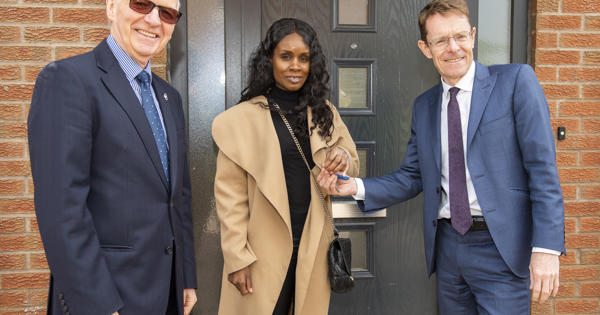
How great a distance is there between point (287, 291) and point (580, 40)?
2.41m

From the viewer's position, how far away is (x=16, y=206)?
2.48m

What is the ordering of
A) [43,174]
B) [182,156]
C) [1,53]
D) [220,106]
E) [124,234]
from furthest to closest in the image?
[220,106], [1,53], [182,156], [124,234], [43,174]

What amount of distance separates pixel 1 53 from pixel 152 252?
5.55 ft

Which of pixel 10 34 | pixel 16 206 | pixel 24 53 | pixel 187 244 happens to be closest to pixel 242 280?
pixel 187 244

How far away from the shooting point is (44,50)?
2.47 meters

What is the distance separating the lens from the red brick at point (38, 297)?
2527 millimetres

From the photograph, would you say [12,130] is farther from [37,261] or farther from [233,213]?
[233,213]

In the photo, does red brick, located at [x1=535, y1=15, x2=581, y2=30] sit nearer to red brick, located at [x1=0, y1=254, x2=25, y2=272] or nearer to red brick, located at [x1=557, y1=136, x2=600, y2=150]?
red brick, located at [x1=557, y1=136, x2=600, y2=150]

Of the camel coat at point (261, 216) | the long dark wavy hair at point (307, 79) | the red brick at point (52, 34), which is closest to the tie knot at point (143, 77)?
the camel coat at point (261, 216)

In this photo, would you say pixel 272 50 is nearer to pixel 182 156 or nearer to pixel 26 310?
pixel 182 156

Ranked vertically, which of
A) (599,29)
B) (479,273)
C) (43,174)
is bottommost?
(479,273)

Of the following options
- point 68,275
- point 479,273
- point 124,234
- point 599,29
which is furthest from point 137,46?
point 599,29

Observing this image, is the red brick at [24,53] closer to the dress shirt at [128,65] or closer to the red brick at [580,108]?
the dress shirt at [128,65]

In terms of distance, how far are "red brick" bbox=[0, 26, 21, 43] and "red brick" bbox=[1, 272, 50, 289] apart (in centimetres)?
128
